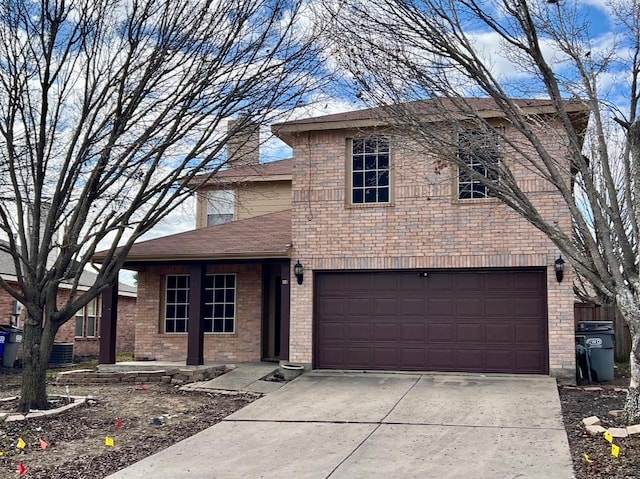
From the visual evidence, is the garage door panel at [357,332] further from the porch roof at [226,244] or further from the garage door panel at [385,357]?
the porch roof at [226,244]

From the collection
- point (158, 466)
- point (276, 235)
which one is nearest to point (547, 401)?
point (158, 466)

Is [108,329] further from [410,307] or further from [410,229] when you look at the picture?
[410,229]

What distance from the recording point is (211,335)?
16.5 m

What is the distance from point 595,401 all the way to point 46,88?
31.8ft

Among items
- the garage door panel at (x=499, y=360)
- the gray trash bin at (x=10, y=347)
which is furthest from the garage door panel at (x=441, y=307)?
the gray trash bin at (x=10, y=347)

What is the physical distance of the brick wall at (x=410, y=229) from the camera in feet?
43.3

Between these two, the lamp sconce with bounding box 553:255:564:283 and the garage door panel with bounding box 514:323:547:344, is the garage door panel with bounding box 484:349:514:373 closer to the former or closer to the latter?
the garage door panel with bounding box 514:323:547:344

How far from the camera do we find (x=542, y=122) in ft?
37.5

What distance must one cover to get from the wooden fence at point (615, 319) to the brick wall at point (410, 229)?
487 centimetres

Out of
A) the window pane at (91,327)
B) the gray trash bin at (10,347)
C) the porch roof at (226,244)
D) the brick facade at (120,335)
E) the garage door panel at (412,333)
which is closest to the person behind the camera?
the garage door panel at (412,333)

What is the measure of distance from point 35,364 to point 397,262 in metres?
6.98

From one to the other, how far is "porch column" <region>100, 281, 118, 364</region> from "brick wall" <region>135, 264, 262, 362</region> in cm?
114

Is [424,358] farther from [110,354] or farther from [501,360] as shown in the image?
[110,354]

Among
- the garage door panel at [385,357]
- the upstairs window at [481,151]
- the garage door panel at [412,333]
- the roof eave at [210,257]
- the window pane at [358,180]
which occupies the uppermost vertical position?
the window pane at [358,180]
